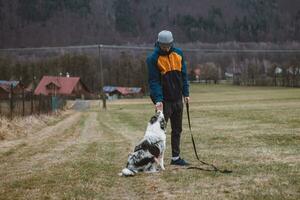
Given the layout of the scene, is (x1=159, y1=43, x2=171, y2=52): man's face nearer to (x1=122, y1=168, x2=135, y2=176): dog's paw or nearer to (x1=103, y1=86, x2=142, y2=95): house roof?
(x1=122, y1=168, x2=135, y2=176): dog's paw

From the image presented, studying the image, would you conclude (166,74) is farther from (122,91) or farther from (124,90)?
(124,90)

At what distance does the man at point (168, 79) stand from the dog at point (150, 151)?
1.78ft

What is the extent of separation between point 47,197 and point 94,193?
58cm

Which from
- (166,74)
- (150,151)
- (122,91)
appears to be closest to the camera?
(150,151)

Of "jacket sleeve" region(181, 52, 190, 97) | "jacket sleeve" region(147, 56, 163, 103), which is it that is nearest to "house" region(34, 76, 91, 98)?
"jacket sleeve" region(181, 52, 190, 97)

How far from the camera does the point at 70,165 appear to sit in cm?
941

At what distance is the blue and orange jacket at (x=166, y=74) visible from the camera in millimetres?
8852

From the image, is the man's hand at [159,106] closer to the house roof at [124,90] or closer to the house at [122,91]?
the house at [122,91]

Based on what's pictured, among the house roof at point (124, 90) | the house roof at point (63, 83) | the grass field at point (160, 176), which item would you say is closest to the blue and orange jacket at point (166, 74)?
the grass field at point (160, 176)

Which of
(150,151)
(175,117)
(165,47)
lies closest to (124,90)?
(175,117)

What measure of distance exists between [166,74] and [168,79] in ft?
0.30

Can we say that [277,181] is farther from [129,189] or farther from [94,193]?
[94,193]

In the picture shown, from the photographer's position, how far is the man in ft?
28.8

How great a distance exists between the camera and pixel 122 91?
440ft
